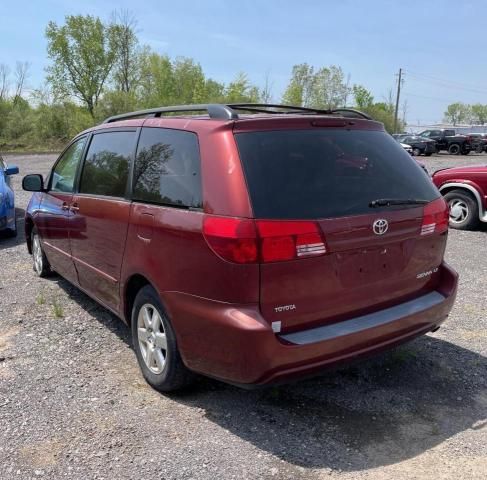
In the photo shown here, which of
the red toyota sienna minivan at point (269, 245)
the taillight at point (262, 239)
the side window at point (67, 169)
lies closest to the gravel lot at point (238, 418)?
the red toyota sienna minivan at point (269, 245)

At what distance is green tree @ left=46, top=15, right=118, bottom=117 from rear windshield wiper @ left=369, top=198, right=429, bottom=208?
52.2m

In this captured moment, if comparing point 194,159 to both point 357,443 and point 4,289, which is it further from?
point 4,289

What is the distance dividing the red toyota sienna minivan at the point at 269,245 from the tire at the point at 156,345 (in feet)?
0.04

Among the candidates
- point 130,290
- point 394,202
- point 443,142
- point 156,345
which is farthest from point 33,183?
point 443,142

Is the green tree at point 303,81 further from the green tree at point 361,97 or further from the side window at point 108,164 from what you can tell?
the side window at point 108,164

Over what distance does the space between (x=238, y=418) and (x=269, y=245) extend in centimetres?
120

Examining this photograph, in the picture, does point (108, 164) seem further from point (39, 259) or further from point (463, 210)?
point (463, 210)

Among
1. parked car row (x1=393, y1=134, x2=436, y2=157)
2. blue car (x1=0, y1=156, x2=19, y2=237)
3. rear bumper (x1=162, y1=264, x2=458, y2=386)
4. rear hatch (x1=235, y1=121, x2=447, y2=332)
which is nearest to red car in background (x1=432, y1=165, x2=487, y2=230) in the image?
rear hatch (x1=235, y1=121, x2=447, y2=332)

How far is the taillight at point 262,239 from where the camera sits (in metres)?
2.60

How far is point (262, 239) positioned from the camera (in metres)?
2.60

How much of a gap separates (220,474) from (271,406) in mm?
730

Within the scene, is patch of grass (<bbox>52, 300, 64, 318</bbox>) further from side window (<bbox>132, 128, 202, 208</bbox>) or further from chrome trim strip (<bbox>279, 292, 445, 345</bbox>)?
chrome trim strip (<bbox>279, 292, 445, 345</bbox>)

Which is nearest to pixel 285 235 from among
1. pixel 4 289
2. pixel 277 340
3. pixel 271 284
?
pixel 271 284

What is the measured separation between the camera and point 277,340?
2664 millimetres
